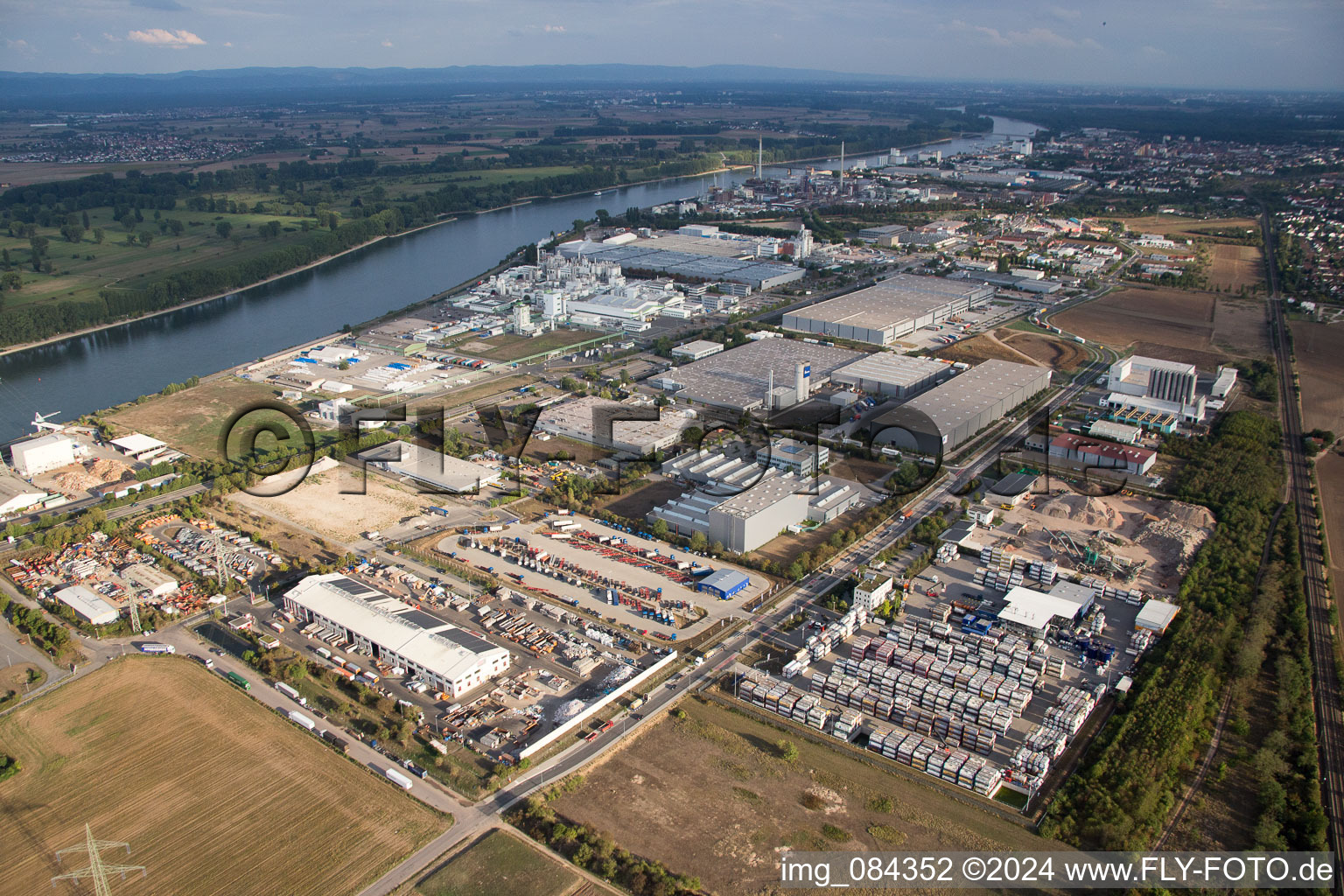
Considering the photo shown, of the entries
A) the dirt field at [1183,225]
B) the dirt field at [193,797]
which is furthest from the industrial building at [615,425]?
the dirt field at [1183,225]

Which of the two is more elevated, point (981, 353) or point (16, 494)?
point (981, 353)

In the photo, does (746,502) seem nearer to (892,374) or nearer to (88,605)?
(892,374)

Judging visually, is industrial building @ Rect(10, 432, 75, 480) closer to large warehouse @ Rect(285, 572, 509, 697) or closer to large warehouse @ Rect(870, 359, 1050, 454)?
large warehouse @ Rect(285, 572, 509, 697)

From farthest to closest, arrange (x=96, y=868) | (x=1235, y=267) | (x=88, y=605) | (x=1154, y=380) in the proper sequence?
(x=1235, y=267) < (x=1154, y=380) < (x=88, y=605) < (x=96, y=868)

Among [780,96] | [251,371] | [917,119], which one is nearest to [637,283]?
[251,371]

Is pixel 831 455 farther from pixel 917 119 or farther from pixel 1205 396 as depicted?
pixel 917 119

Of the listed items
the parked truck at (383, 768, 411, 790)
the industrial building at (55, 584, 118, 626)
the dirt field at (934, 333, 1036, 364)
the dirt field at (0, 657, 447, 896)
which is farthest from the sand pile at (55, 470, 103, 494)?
the dirt field at (934, 333, 1036, 364)

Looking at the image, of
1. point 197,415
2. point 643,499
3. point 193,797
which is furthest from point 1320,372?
point 197,415
